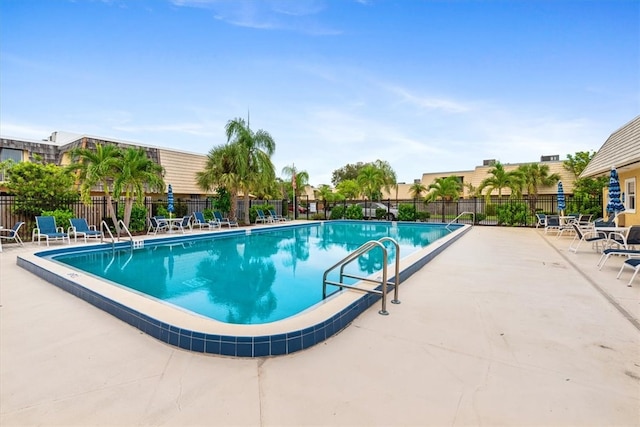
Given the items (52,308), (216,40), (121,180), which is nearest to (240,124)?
(216,40)

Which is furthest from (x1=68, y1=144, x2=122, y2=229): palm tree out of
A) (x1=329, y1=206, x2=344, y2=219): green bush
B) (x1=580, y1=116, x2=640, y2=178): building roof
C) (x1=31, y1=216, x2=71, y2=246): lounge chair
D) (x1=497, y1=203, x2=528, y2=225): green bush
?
(x1=497, y1=203, x2=528, y2=225): green bush

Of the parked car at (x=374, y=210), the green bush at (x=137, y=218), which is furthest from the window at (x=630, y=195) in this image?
the green bush at (x=137, y=218)

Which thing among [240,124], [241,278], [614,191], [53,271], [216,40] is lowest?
[241,278]

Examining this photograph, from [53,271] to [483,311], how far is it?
6.31 meters

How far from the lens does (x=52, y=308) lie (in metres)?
3.99

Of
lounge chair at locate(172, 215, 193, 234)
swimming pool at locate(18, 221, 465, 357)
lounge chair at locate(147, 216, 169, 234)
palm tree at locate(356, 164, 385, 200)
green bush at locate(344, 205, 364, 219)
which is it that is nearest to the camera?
swimming pool at locate(18, 221, 465, 357)

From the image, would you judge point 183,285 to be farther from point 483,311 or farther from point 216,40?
point 216,40

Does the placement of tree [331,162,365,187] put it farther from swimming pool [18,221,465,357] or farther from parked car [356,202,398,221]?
swimming pool [18,221,465,357]

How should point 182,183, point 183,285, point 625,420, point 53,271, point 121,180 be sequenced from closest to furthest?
1. point 625,420
2. point 53,271
3. point 183,285
4. point 121,180
5. point 182,183

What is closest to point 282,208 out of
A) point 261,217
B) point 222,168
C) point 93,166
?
point 261,217

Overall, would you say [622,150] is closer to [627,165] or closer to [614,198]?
[627,165]

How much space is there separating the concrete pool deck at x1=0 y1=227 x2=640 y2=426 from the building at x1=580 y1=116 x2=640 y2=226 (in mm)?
8165

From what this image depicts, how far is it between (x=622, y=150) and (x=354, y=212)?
13.7 m

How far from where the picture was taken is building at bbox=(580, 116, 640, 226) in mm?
9742
